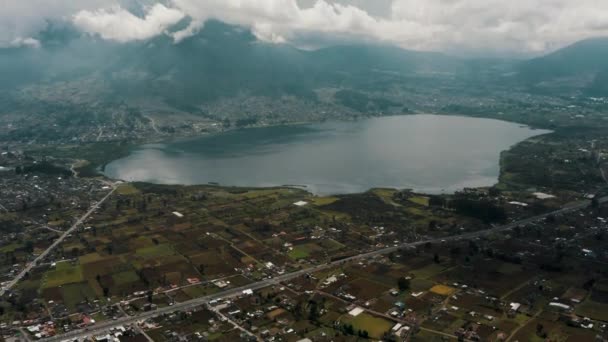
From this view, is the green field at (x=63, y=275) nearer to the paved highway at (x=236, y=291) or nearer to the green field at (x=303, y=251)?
the paved highway at (x=236, y=291)

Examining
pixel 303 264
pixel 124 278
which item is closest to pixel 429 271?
pixel 303 264

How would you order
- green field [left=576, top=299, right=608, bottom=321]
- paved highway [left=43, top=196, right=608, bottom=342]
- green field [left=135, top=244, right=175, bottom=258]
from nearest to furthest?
1. paved highway [left=43, top=196, right=608, bottom=342]
2. green field [left=576, top=299, right=608, bottom=321]
3. green field [left=135, top=244, right=175, bottom=258]

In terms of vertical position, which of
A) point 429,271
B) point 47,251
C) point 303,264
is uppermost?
point 429,271

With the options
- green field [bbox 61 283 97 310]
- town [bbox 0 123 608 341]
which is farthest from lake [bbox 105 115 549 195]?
green field [bbox 61 283 97 310]

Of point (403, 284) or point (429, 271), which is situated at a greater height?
point (403, 284)

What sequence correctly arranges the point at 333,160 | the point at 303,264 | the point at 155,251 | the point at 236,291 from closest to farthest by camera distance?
1. the point at 236,291
2. the point at 303,264
3. the point at 155,251
4. the point at 333,160

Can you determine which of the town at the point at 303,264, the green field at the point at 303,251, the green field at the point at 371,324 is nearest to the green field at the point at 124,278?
the town at the point at 303,264

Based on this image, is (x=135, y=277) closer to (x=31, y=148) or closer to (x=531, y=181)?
(x=531, y=181)

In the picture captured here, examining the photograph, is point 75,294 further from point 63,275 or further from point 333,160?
point 333,160

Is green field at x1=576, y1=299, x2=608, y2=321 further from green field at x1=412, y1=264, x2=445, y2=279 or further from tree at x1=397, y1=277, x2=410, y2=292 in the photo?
tree at x1=397, y1=277, x2=410, y2=292
